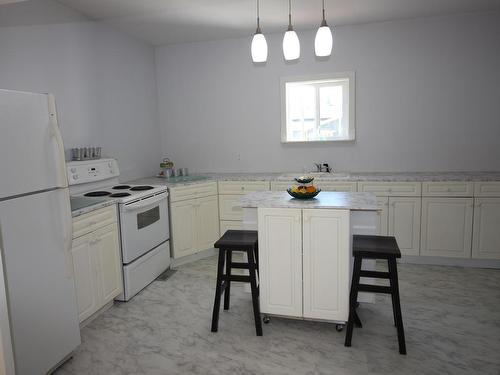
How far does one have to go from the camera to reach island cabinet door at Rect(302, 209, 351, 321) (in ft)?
8.02

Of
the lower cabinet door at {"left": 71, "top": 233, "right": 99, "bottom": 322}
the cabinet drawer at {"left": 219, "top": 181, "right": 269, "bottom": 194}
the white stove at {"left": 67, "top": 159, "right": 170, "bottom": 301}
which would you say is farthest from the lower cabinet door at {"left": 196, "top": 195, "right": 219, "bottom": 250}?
the lower cabinet door at {"left": 71, "top": 233, "right": 99, "bottom": 322}

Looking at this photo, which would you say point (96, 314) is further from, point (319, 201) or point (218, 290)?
point (319, 201)

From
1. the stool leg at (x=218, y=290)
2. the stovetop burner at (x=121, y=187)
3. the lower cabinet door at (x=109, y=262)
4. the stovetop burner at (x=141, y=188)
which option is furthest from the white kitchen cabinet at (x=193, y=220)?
the stool leg at (x=218, y=290)

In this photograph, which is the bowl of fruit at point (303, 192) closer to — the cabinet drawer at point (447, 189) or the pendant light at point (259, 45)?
the pendant light at point (259, 45)

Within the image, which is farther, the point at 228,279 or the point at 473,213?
the point at 473,213

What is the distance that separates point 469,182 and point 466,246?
0.64m

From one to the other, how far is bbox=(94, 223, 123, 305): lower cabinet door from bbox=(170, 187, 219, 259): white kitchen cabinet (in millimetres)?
927

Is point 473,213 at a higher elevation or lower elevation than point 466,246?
higher

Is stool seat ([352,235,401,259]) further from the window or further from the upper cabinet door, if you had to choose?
the window

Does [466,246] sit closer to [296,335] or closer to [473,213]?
[473,213]

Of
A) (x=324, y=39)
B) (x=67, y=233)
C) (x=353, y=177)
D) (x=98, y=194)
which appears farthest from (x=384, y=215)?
(x=67, y=233)

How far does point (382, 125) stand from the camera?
14.1ft

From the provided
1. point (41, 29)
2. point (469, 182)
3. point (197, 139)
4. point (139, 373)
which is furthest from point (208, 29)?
point (139, 373)

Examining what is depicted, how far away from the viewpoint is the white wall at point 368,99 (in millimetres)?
4012
